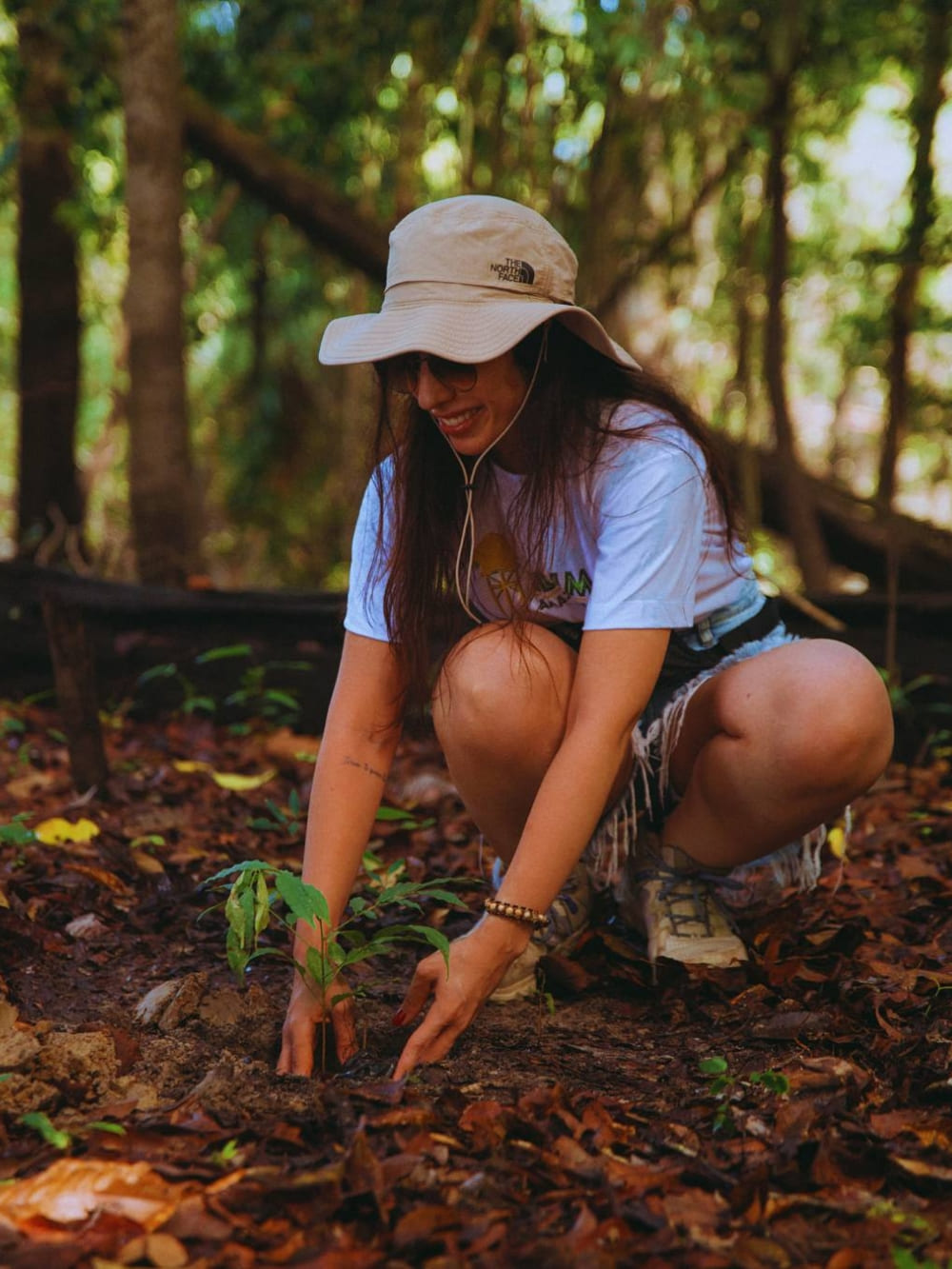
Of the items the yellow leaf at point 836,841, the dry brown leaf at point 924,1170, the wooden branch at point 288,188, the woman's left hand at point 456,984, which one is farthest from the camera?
the wooden branch at point 288,188

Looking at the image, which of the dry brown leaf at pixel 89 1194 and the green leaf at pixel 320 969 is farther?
the green leaf at pixel 320 969

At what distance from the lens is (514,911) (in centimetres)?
185

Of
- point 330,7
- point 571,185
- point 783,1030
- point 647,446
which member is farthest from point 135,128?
point 783,1030

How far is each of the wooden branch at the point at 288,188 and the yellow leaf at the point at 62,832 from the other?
4.01m

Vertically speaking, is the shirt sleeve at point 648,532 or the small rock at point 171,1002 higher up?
the shirt sleeve at point 648,532

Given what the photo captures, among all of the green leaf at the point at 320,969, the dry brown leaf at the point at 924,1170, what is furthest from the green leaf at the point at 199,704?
the dry brown leaf at the point at 924,1170

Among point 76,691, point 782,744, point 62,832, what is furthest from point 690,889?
point 76,691

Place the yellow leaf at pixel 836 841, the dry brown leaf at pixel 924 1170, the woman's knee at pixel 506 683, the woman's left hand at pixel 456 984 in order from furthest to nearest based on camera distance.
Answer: the yellow leaf at pixel 836 841 → the woman's knee at pixel 506 683 → the woman's left hand at pixel 456 984 → the dry brown leaf at pixel 924 1170

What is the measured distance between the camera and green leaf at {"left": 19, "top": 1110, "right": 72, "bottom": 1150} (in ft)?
5.13

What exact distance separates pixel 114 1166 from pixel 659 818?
1.22 meters

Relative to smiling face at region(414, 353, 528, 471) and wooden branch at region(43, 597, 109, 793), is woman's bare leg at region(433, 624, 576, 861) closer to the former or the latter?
smiling face at region(414, 353, 528, 471)

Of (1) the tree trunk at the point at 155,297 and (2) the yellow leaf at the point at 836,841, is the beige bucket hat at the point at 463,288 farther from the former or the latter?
(1) the tree trunk at the point at 155,297

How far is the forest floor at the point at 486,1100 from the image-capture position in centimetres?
140

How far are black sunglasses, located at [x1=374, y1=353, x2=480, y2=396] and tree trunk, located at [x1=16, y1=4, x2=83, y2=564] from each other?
4.39m
